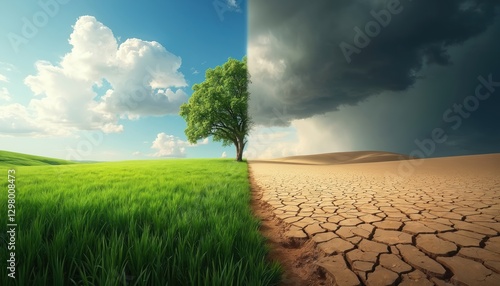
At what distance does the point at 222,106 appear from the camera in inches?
865

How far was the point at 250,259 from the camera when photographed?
1595 mm

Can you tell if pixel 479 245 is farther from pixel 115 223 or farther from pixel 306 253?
pixel 115 223

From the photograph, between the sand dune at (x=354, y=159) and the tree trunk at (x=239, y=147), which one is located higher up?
the tree trunk at (x=239, y=147)

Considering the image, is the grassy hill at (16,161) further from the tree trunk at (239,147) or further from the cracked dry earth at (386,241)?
the cracked dry earth at (386,241)

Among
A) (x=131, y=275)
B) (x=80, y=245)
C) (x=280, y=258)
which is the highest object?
(x=80, y=245)

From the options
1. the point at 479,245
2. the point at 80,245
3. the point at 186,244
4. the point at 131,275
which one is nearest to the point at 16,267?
the point at 80,245

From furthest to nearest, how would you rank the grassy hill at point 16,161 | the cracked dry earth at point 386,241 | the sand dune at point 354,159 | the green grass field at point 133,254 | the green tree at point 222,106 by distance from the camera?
the sand dune at point 354,159 < the green tree at point 222,106 < the grassy hill at point 16,161 < the cracked dry earth at point 386,241 < the green grass field at point 133,254

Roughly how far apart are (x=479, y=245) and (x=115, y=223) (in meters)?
3.53

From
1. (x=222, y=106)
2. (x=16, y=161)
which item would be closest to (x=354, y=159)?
(x=222, y=106)

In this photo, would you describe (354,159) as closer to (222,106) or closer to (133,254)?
(222,106)

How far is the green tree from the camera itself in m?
21.8

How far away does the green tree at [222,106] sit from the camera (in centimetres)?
2178

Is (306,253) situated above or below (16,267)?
below

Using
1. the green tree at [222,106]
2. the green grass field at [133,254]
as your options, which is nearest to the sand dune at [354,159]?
the green tree at [222,106]
